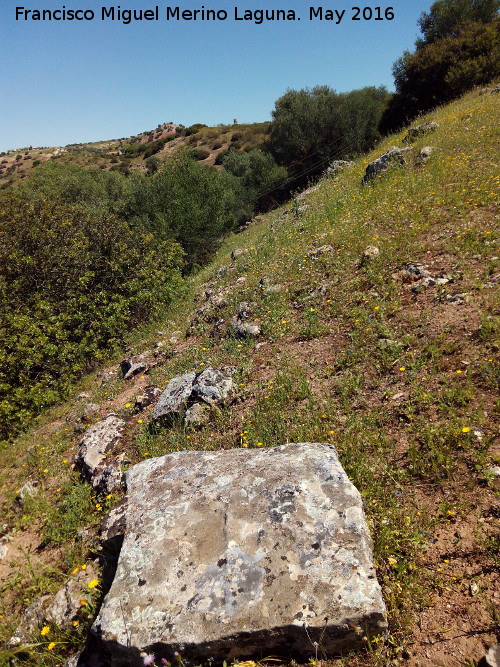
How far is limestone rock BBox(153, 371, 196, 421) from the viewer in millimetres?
5512

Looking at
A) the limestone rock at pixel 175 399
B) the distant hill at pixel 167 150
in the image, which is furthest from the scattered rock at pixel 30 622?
the distant hill at pixel 167 150

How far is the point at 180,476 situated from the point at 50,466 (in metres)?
4.16

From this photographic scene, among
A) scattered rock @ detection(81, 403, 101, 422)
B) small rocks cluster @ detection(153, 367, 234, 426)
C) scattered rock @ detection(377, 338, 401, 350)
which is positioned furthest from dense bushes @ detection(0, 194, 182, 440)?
scattered rock @ detection(377, 338, 401, 350)

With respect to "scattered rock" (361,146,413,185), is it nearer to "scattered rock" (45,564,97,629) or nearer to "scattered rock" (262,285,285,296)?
"scattered rock" (262,285,285,296)

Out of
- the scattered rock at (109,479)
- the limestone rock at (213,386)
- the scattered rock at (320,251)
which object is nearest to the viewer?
the scattered rock at (109,479)

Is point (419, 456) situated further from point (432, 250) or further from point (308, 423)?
point (432, 250)

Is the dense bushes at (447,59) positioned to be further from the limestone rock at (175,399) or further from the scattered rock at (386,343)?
the limestone rock at (175,399)

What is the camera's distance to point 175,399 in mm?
5664

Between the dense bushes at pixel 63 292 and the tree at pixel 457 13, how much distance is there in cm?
2626

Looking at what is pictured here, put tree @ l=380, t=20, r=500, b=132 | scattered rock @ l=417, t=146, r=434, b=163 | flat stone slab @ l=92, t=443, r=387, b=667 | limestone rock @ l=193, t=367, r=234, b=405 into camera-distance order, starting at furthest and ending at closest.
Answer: tree @ l=380, t=20, r=500, b=132 → scattered rock @ l=417, t=146, r=434, b=163 → limestone rock @ l=193, t=367, r=234, b=405 → flat stone slab @ l=92, t=443, r=387, b=667

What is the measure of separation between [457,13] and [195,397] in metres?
34.6

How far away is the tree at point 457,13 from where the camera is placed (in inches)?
1010

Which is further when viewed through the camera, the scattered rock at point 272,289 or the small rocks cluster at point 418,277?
the scattered rock at point 272,289

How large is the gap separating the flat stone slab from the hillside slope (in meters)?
0.38
